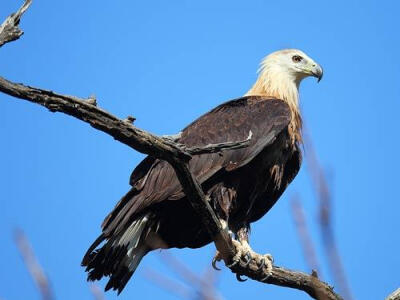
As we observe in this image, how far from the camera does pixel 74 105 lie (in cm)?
374

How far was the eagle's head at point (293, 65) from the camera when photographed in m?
8.24

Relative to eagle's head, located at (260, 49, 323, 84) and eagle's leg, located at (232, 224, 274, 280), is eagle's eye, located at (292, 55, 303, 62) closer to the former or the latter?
eagle's head, located at (260, 49, 323, 84)

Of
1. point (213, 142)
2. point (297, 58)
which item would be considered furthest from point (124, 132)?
point (297, 58)

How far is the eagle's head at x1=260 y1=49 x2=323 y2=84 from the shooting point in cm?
824

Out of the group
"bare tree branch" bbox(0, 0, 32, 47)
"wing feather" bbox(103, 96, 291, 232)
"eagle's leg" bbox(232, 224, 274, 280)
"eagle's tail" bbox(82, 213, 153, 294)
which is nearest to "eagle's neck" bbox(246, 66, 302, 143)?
"wing feather" bbox(103, 96, 291, 232)

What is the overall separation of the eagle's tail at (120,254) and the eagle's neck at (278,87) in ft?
8.45

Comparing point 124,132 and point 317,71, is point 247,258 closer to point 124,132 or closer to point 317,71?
point 124,132

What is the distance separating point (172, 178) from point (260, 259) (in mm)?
1133

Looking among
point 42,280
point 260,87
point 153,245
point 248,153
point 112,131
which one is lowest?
point 42,280

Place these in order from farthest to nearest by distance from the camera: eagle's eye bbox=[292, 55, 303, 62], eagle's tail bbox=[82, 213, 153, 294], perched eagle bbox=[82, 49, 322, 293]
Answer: eagle's eye bbox=[292, 55, 303, 62]
perched eagle bbox=[82, 49, 322, 293]
eagle's tail bbox=[82, 213, 153, 294]

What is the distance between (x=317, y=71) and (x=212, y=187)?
2.80 metres

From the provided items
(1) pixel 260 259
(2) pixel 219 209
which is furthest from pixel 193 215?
(1) pixel 260 259

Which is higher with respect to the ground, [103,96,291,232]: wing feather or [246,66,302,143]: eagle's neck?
[246,66,302,143]: eagle's neck

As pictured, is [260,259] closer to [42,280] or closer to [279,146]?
[279,146]
